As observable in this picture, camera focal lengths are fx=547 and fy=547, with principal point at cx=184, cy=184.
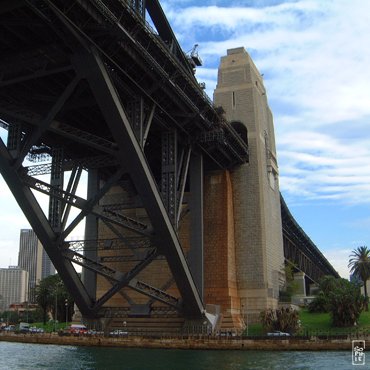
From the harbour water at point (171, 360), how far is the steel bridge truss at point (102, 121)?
5702 millimetres

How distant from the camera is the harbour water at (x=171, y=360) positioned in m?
28.4

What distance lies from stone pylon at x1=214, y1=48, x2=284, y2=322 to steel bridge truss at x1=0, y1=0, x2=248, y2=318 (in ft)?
17.5

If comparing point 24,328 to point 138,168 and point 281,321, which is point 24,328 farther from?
point 138,168

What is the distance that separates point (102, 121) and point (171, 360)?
62.9 feet

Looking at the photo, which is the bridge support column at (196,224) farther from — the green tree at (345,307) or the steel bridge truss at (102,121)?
the green tree at (345,307)

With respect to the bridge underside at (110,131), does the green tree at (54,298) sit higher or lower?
lower

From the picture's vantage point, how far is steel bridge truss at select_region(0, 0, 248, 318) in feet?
96.1

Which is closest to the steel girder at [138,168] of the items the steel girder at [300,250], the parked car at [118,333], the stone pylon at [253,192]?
the parked car at [118,333]

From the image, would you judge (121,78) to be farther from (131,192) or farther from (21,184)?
(131,192)

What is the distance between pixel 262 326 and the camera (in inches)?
1895

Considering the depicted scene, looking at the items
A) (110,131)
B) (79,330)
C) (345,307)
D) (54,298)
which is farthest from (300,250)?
(110,131)

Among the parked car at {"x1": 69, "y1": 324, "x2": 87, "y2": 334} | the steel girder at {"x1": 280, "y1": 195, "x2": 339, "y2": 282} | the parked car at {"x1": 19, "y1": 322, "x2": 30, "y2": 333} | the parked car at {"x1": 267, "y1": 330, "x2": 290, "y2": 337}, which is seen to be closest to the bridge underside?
the parked car at {"x1": 69, "y1": 324, "x2": 87, "y2": 334}

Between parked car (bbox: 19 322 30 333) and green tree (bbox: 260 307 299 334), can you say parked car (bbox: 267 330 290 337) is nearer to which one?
green tree (bbox: 260 307 299 334)

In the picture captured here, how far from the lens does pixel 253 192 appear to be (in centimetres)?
5288
